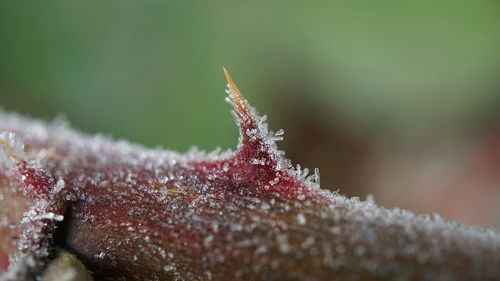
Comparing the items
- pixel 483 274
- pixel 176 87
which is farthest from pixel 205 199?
pixel 176 87

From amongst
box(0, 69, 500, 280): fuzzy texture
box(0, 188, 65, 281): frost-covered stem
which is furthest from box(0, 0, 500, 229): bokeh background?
box(0, 188, 65, 281): frost-covered stem

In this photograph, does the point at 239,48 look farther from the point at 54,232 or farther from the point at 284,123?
the point at 54,232

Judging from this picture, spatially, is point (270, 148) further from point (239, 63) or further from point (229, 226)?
point (239, 63)

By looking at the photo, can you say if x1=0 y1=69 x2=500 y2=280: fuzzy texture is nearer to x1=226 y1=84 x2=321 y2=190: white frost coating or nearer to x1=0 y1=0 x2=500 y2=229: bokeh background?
x1=226 y1=84 x2=321 y2=190: white frost coating

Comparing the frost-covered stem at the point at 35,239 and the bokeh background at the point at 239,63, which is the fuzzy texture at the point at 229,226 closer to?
the frost-covered stem at the point at 35,239

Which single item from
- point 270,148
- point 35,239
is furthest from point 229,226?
point 35,239
